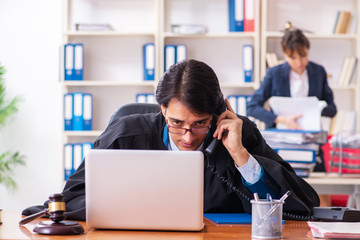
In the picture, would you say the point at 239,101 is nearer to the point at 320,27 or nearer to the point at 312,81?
the point at 312,81

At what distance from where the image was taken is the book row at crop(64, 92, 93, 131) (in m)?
5.10

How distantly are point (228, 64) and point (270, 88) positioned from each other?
1.02m

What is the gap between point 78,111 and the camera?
5.13 metres

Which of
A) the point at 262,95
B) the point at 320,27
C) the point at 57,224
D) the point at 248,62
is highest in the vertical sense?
the point at 320,27

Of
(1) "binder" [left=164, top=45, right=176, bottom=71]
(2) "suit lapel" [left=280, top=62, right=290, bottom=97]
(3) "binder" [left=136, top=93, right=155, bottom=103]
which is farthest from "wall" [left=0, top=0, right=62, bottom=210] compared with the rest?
(2) "suit lapel" [left=280, top=62, right=290, bottom=97]

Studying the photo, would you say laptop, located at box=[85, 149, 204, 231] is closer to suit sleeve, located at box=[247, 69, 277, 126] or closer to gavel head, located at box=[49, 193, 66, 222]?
gavel head, located at box=[49, 193, 66, 222]

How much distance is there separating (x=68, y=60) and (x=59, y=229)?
3.84 meters

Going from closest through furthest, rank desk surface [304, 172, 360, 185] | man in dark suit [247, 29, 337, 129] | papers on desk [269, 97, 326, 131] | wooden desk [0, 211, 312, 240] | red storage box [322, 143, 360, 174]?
wooden desk [0, 211, 312, 240] < desk surface [304, 172, 360, 185] < red storage box [322, 143, 360, 174] < papers on desk [269, 97, 326, 131] < man in dark suit [247, 29, 337, 129]

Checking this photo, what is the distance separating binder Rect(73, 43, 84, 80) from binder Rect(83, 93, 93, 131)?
0.20m

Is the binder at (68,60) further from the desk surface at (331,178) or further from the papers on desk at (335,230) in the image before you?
the papers on desk at (335,230)

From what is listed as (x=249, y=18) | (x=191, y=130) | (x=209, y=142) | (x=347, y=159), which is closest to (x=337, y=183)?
(x=347, y=159)

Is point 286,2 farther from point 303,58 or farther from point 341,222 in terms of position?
point 341,222

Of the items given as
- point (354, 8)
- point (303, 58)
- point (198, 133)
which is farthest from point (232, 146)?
point (354, 8)

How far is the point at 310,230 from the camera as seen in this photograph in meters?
1.58
